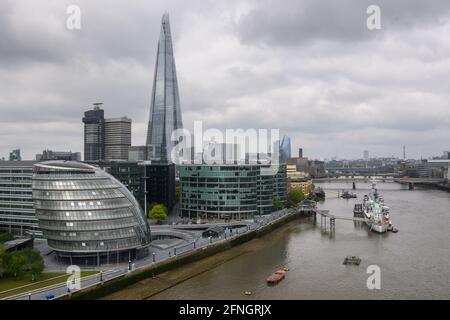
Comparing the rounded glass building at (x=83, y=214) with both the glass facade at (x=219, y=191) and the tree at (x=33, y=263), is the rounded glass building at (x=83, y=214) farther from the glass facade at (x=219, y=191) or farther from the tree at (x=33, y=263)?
the glass facade at (x=219, y=191)

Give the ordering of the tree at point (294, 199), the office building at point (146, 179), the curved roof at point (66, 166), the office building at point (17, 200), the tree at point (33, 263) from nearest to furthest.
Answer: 1. the tree at point (33, 263)
2. the curved roof at point (66, 166)
3. the office building at point (17, 200)
4. the office building at point (146, 179)
5. the tree at point (294, 199)

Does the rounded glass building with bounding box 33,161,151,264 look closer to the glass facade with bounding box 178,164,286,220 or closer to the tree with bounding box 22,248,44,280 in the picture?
the tree with bounding box 22,248,44,280

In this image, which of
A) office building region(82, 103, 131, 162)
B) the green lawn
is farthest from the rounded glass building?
office building region(82, 103, 131, 162)

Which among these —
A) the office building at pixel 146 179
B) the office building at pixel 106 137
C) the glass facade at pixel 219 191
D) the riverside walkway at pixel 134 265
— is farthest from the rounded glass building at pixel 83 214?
the office building at pixel 106 137

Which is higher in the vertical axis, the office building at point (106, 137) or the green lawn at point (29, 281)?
the office building at point (106, 137)

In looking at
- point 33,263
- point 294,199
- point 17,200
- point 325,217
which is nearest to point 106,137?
point 294,199

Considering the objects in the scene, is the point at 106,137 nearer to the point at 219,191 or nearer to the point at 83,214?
the point at 219,191
